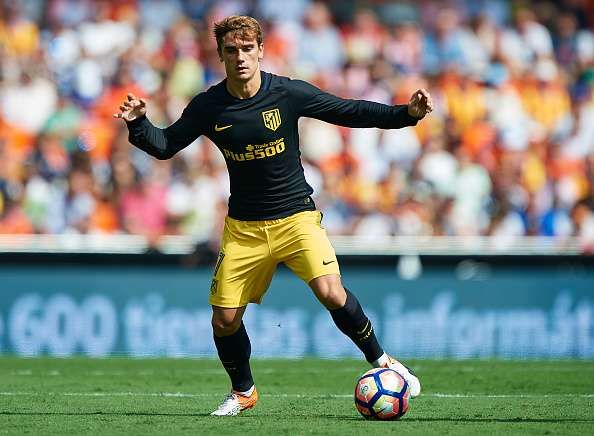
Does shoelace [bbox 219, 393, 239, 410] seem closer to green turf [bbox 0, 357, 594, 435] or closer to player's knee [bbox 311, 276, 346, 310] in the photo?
green turf [bbox 0, 357, 594, 435]

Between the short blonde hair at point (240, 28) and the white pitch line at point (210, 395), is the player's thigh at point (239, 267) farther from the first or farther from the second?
the white pitch line at point (210, 395)

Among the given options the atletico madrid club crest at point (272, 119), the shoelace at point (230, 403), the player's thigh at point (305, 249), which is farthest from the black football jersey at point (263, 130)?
the shoelace at point (230, 403)

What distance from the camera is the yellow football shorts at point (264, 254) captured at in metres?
7.99

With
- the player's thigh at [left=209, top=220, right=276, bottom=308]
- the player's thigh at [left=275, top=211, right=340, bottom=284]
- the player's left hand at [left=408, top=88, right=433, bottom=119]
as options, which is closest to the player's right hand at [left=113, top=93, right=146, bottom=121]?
the player's thigh at [left=209, top=220, right=276, bottom=308]

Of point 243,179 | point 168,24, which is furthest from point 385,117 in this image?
point 168,24

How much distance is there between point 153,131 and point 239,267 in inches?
39.6

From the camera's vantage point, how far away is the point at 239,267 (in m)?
8.01

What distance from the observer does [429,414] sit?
8.17m

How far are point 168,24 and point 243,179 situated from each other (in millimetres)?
10682

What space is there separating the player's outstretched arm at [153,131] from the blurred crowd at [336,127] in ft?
20.6

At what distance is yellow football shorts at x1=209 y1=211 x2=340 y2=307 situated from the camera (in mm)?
7992

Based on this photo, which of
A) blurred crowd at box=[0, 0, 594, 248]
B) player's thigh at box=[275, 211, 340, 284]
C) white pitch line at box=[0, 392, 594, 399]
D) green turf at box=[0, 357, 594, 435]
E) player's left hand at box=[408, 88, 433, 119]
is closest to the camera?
green turf at box=[0, 357, 594, 435]

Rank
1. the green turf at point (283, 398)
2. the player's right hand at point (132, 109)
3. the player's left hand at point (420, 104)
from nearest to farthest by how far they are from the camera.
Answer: the green turf at point (283, 398)
the player's right hand at point (132, 109)
the player's left hand at point (420, 104)

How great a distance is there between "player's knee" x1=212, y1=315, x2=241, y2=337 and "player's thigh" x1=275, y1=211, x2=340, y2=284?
0.50 metres
